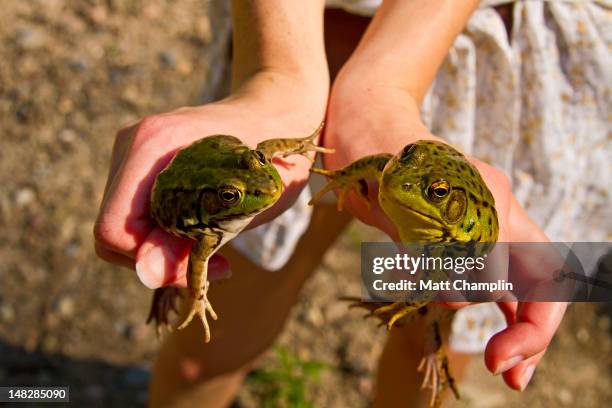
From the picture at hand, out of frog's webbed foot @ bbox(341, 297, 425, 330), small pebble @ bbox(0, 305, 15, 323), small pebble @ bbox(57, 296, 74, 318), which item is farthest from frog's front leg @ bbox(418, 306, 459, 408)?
small pebble @ bbox(0, 305, 15, 323)

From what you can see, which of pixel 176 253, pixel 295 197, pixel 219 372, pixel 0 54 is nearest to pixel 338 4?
pixel 295 197

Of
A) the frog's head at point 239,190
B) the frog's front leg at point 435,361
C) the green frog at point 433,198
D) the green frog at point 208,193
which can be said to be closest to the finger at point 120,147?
the green frog at point 208,193

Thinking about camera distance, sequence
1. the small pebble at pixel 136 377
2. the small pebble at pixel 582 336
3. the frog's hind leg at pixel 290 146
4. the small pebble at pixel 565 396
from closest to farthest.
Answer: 1. the frog's hind leg at pixel 290 146
2. the small pebble at pixel 136 377
3. the small pebble at pixel 565 396
4. the small pebble at pixel 582 336

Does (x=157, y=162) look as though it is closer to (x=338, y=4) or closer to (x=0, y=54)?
(x=338, y=4)

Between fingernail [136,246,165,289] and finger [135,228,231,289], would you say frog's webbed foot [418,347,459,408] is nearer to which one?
finger [135,228,231,289]

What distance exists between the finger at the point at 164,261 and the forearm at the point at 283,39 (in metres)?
0.53

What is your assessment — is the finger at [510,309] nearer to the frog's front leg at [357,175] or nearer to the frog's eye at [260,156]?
the frog's front leg at [357,175]

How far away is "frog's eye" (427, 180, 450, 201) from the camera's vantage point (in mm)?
1487

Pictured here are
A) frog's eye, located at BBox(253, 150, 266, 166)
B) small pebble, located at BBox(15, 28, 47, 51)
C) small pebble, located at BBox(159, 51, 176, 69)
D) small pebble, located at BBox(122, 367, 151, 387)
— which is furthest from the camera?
small pebble, located at BBox(159, 51, 176, 69)

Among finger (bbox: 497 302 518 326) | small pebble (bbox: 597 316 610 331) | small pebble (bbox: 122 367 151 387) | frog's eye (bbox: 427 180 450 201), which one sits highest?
frog's eye (bbox: 427 180 450 201)

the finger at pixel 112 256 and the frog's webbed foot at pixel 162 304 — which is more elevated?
the finger at pixel 112 256

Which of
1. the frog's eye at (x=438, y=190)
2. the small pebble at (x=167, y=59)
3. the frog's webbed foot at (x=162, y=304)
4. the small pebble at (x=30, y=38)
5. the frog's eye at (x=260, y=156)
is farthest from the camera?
the small pebble at (x=167, y=59)

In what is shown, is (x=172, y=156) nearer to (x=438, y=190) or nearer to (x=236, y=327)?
(x=438, y=190)

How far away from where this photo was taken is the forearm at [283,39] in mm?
1905
